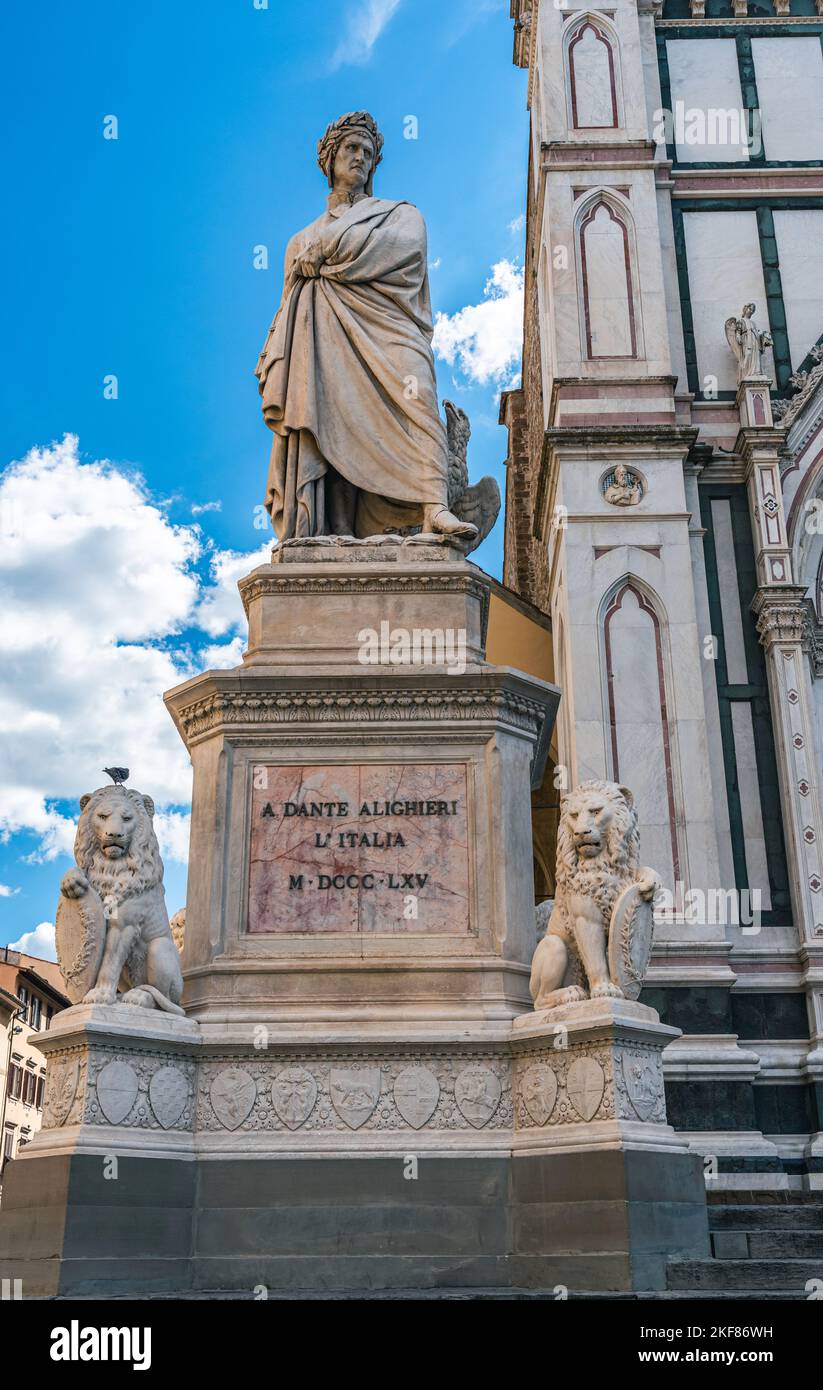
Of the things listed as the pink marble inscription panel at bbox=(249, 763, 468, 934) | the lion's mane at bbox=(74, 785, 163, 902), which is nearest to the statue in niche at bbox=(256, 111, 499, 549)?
the pink marble inscription panel at bbox=(249, 763, 468, 934)

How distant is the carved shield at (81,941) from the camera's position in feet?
24.3

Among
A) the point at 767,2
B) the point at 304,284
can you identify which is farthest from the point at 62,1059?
the point at 767,2

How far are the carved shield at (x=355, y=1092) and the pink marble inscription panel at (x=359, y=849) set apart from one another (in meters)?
0.84

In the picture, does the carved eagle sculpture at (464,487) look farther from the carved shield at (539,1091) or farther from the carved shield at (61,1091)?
the carved shield at (61,1091)

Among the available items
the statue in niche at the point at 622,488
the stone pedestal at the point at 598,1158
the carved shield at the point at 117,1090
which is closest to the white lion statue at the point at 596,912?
the stone pedestal at the point at 598,1158

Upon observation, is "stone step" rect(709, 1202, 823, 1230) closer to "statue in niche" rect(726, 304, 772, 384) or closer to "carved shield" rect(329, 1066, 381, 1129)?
"carved shield" rect(329, 1066, 381, 1129)

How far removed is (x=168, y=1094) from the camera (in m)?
7.34

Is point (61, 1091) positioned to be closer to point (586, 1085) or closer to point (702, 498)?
point (586, 1085)

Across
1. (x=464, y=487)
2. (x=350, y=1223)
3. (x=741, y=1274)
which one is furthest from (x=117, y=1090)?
(x=464, y=487)

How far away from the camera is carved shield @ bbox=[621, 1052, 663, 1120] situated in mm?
7004

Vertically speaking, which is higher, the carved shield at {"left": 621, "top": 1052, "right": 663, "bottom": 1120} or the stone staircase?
the carved shield at {"left": 621, "top": 1052, "right": 663, "bottom": 1120}

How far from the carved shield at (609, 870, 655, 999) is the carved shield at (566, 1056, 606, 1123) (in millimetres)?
540
